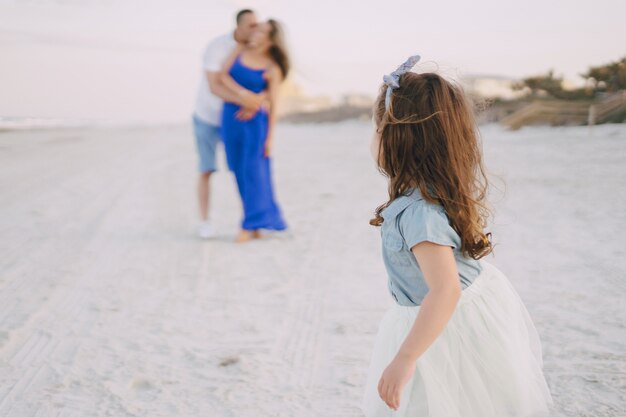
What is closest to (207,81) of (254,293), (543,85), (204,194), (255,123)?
(255,123)

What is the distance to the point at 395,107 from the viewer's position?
60.6 inches

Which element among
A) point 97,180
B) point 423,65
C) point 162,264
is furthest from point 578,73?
point 97,180

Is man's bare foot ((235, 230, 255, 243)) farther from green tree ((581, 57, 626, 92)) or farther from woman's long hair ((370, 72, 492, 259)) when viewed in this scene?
woman's long hair ((370, 72, 492, 259))

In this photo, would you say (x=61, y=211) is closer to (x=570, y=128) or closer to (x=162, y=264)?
(x=162, y=264)

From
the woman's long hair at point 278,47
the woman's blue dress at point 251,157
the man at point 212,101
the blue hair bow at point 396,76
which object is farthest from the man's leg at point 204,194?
the blue hair bow at point 396,76

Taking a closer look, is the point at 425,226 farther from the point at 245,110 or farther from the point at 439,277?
the point at 245,110

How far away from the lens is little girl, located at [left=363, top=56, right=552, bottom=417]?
1473 millimetres

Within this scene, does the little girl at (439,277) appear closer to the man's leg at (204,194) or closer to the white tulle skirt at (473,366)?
the white tulle skirt at (473,366)

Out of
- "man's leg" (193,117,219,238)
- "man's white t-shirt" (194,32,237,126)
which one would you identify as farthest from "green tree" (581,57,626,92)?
"man's leg" (193,117,219,238)

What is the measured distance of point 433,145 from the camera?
1529mm

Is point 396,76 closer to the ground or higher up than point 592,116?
higher up

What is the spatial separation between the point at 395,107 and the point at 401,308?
51cm

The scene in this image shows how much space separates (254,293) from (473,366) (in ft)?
7.72

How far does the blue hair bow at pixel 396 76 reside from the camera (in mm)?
1542
